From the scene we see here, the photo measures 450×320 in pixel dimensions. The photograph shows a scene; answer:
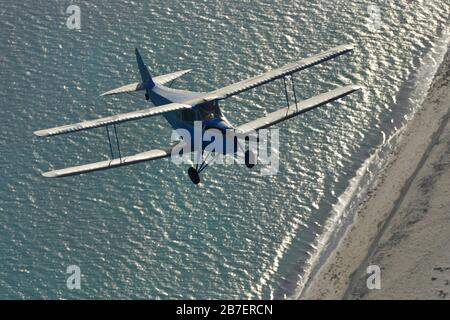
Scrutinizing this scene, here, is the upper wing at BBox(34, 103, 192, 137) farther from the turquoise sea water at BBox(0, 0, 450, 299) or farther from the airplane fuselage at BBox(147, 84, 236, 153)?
the turquoise sea water at BBox(0, 0, 450, 299)

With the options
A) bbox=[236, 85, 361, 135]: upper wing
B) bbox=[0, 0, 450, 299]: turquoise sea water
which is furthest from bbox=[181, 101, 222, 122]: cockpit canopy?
bbox=[0, 0, 450, 299]: turquoise sea water

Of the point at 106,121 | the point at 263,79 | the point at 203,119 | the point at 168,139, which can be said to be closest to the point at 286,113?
the point at 263,79

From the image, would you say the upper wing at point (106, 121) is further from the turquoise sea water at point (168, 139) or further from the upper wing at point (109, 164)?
the turquoise sea water at point (168, 139)

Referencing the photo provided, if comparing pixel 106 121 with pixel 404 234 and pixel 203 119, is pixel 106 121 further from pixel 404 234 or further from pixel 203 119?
pixel 404 234

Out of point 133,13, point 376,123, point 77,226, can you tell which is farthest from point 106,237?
point 133,13

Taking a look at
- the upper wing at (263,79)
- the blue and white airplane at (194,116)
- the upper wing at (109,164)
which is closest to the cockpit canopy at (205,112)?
the blue and white airplane at (194,116)
